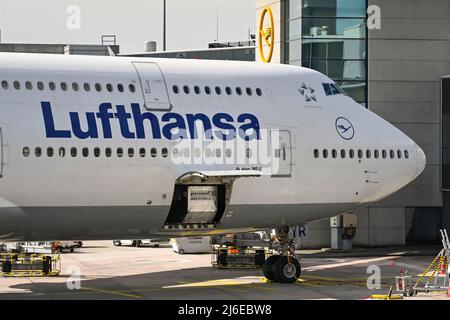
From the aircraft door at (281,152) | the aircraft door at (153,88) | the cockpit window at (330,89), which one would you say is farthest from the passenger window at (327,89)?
the aircraft door at (153,88)

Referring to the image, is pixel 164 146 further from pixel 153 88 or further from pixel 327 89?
pixel 327 89

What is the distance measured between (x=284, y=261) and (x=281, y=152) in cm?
436

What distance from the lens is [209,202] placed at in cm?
3491

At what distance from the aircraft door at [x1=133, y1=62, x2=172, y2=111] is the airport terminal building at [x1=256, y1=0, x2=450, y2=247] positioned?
18.2 m

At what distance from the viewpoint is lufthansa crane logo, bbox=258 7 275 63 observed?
174 feet

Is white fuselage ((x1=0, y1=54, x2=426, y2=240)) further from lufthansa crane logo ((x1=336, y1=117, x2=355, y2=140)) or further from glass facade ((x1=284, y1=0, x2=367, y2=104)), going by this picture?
glass facade ((x1=284, y1=0, x2=367, y2=104))

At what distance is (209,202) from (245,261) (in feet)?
30.9

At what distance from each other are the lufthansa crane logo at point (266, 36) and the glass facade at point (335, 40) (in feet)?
5.27

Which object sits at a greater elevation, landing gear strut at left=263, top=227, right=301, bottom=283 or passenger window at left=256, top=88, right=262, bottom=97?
passenger window at left=256, top=88, right=262, bottom=97

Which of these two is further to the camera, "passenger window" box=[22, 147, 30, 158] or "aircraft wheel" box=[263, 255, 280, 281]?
"aircraft wheel" box=[263, 255, 280, 281]

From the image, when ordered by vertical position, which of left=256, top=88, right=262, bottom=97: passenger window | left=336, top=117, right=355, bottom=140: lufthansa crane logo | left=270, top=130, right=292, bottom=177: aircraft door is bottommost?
left=270, top=130, right=292, bottom=177: aircraft door

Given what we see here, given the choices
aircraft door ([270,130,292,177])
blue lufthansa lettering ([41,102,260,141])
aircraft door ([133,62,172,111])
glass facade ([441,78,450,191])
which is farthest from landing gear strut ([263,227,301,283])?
glass facade ([441,78,450,191])

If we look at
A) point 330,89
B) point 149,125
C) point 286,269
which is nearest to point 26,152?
point 149,125

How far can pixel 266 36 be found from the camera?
53656 millimetres
